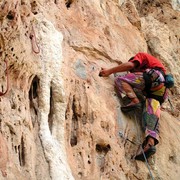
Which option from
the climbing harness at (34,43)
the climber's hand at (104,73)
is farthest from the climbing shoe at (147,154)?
the climbing harness at (34,43)

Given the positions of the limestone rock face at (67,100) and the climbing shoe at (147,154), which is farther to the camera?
the climbing shoe at (147,154)

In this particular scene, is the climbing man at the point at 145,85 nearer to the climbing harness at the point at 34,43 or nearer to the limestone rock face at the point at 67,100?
the limestone rock face at the point at 67,100

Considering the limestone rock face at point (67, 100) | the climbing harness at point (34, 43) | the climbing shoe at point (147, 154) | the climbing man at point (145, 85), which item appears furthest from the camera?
the climbing man at point (145, 85)

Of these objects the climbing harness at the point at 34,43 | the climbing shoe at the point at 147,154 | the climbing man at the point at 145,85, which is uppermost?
the climbing harness at the point at 34,43

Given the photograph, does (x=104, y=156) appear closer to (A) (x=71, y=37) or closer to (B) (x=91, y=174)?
(B) (x=91, y=174)

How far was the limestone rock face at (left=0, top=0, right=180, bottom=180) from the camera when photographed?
6.14 m

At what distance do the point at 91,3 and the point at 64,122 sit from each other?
3063 millimetres

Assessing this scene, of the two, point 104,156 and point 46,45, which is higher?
point 46,45

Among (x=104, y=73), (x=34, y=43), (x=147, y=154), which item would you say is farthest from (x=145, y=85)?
(x=34, y=43)

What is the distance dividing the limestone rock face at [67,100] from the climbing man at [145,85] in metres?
0.17

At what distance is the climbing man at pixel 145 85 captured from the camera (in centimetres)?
815

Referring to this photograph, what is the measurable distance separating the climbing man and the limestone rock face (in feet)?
0.56

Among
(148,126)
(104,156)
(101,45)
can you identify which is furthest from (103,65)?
(104,156)

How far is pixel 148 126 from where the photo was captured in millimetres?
8102
